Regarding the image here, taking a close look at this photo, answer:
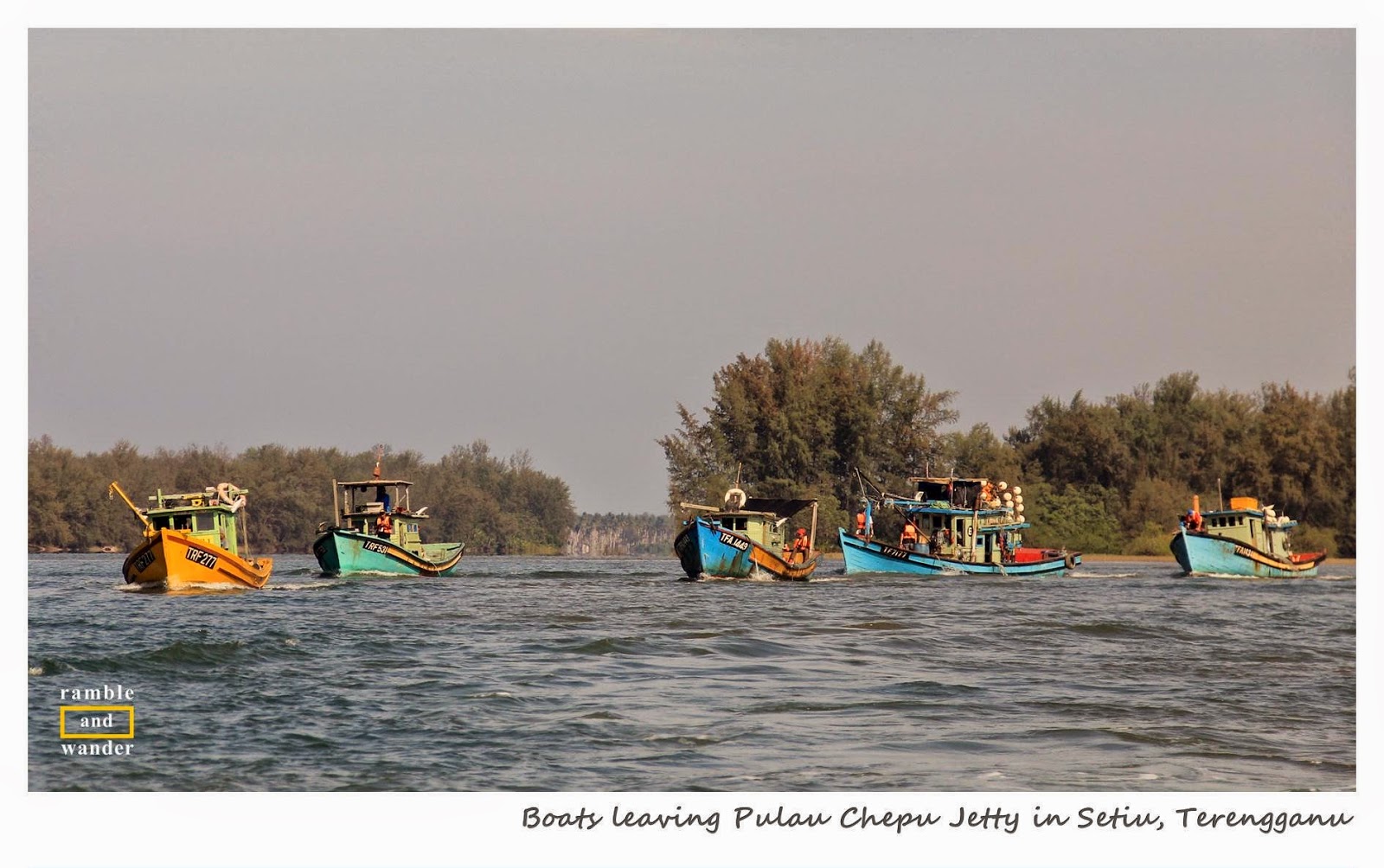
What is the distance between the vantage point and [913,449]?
334ft

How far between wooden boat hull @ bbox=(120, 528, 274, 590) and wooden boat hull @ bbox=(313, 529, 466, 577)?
504 inches

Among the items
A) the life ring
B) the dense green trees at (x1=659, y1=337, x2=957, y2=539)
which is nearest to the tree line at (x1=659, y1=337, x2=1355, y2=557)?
the dense green trees at (x1=659, y1=337, x2=957, y2=539)

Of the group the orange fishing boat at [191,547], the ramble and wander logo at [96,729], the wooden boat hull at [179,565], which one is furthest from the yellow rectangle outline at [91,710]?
the orange fishing boat at [191,547]

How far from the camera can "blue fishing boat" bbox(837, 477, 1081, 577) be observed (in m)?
67.4

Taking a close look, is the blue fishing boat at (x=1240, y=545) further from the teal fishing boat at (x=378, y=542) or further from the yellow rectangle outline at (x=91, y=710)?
the yellow rectangle outline at (x=91, y=710)

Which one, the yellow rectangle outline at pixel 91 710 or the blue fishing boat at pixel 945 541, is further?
the blue fishing boat at pixel 945 541

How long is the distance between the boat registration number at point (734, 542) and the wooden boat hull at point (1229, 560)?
21.0 m

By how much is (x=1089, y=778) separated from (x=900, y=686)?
25.1 ft

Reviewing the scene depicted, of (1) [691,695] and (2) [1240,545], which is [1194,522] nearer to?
(2) [1240,545]

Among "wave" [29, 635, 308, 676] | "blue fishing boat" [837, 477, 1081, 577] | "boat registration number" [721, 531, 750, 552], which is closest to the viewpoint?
"wave" [29, 635, 308, 676]

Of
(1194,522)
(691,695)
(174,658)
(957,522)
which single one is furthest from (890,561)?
(691,695)

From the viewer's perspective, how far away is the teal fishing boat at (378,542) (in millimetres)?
62562

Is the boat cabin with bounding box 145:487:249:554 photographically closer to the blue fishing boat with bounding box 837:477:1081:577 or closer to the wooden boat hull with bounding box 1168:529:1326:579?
the blue fishing boat with bounding box 837:477:1081:577
